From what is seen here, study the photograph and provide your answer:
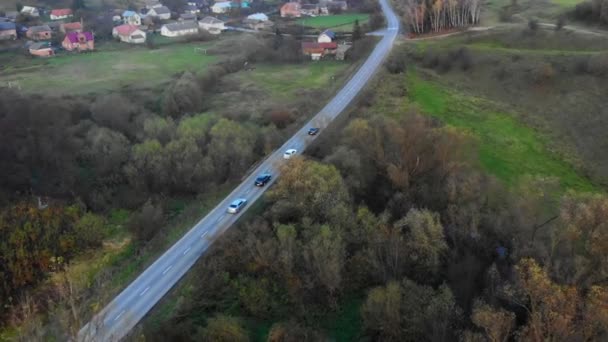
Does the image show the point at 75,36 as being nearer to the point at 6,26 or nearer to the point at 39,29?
the point at 39,29

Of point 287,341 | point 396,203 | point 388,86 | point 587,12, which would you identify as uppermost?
point 587,12

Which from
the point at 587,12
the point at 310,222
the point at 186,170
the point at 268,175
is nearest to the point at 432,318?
the point at 310,222

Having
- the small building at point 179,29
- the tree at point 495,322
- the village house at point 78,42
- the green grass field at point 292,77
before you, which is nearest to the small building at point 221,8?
the small building at point 179,29

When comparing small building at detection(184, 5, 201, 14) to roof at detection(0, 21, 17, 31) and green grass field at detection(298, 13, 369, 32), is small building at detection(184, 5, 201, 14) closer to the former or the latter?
green grass field at detection(298, 13, 369, 32)

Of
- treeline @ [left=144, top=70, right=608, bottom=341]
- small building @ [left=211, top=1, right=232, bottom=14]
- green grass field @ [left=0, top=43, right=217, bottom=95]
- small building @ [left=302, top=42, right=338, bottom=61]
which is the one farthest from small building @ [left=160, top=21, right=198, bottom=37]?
treeline @ [left=144, top=70, right=608, bottom=341]

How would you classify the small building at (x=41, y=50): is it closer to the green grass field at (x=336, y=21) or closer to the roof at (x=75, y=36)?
the roof at (x=75, y=36)

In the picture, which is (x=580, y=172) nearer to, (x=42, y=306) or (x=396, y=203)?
(x=396, y=203)
